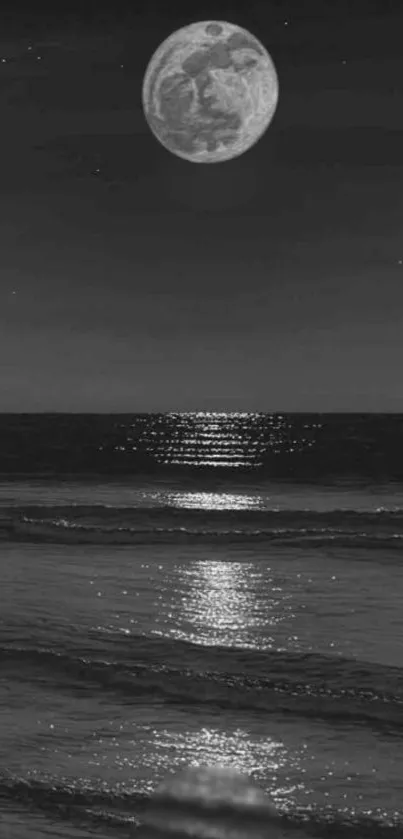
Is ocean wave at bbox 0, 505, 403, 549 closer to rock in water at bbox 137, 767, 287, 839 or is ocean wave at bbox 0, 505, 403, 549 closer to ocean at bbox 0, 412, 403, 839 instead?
ocean at bbox 0, 412, 403, 839

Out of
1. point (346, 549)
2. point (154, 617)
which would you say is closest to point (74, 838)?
point (154, 617)

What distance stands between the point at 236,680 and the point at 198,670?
306 millimetres

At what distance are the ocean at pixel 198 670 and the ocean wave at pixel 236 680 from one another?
0.02m

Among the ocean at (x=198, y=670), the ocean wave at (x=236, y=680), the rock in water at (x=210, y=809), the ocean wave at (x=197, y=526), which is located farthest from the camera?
the ocean wave at (x=197, y=526)

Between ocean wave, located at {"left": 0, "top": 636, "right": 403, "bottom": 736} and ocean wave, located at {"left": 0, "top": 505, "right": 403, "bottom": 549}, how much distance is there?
6440 mm

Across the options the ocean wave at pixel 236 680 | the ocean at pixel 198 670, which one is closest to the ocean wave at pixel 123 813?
the ocean at pixel 198 670

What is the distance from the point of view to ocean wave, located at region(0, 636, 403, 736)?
16.2ft

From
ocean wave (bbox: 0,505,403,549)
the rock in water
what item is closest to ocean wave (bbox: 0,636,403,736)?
the rock in water

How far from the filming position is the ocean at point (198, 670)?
12.9ft

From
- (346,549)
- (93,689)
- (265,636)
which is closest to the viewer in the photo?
(93,689)

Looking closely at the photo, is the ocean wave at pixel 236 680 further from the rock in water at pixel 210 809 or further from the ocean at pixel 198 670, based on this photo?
the rock in water at pixel 210 809

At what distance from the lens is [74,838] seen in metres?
3.54

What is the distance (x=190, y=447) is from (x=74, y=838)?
46742 mm

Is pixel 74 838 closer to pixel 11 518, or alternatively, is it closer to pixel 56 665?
pixel 56 665
